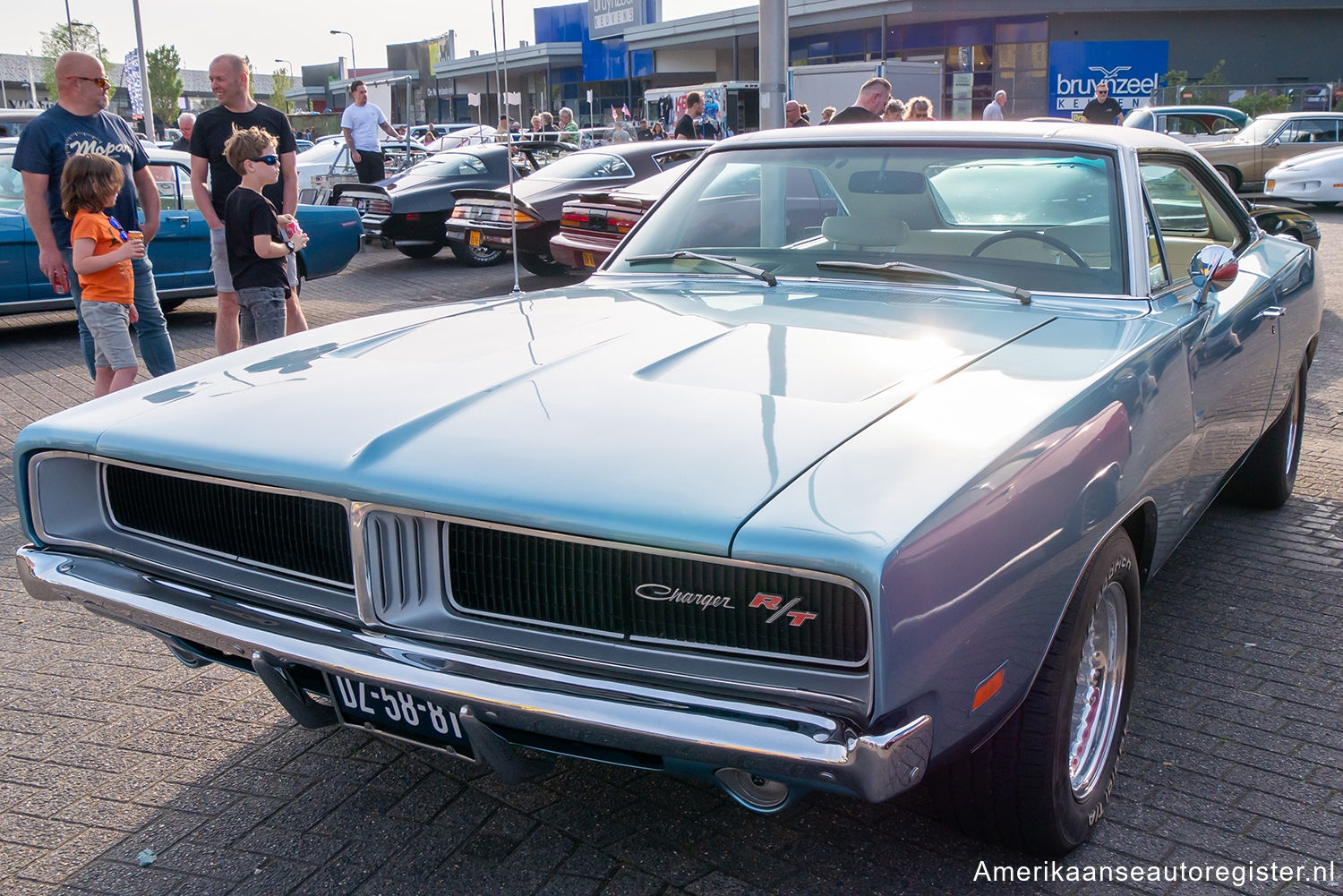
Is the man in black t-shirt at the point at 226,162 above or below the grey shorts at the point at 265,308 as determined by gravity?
above

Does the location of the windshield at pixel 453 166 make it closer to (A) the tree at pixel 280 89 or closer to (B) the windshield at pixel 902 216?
(B) the windshield at pixel 902 216

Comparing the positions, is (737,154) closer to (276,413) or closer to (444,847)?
(276,413)

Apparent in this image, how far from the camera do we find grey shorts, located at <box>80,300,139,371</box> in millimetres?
5562

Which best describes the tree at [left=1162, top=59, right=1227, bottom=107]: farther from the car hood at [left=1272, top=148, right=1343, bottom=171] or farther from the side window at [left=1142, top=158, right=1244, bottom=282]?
the side window at [left=1142, top=158, right=1244, bottom=282]

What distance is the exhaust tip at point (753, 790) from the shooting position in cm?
204

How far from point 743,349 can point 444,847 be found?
1.32m

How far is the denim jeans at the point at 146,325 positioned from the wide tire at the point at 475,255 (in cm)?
690

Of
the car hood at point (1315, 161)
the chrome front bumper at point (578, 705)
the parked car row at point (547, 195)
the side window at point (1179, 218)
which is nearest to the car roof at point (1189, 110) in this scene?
the car hood at point (1315, 161)

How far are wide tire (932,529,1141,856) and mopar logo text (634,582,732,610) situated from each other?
0.66 meters

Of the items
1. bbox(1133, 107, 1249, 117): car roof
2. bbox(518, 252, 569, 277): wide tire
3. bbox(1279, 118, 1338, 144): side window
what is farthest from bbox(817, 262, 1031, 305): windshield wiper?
bbox(1279, 118, 1338, 144): side window

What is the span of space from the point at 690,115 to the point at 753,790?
14475mm

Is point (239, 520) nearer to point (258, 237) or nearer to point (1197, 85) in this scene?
point (258, 237)

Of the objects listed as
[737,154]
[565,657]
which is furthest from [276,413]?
[737,154]

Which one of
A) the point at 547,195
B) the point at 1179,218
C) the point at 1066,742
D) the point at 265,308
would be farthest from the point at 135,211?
the point at 547,195
